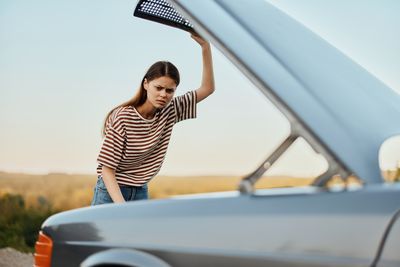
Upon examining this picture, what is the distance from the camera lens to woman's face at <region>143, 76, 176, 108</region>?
3.83m

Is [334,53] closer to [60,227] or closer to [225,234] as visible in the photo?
[225,234]

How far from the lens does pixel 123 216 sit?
7.79ft

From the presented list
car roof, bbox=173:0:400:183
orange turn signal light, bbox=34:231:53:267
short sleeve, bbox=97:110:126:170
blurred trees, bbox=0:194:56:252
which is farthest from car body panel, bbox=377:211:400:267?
blurred trees, bbox=0:194:56:252

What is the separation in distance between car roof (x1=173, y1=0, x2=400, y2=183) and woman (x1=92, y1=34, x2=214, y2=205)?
1.28 meters

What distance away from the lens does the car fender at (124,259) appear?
221cm

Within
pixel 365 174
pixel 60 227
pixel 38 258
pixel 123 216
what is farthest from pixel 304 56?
pixel 38 258

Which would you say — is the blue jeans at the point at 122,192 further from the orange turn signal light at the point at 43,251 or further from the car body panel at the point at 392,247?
the car body panel at the point at 392,247

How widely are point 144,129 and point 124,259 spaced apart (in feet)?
6.03

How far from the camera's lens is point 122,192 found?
13.6 ft

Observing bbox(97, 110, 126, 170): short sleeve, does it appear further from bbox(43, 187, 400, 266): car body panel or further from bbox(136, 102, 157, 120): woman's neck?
bbox(43, 187, 400, 266): car body panel

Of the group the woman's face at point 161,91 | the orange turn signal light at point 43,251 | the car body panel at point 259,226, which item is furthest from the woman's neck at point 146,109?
the car body panel at point 259,226

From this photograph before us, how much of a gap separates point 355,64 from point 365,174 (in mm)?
1210

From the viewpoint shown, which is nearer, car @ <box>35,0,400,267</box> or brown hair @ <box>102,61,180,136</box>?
car @ <box>35,0,400,267</box>

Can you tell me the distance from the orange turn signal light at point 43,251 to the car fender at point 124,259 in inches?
12.2
